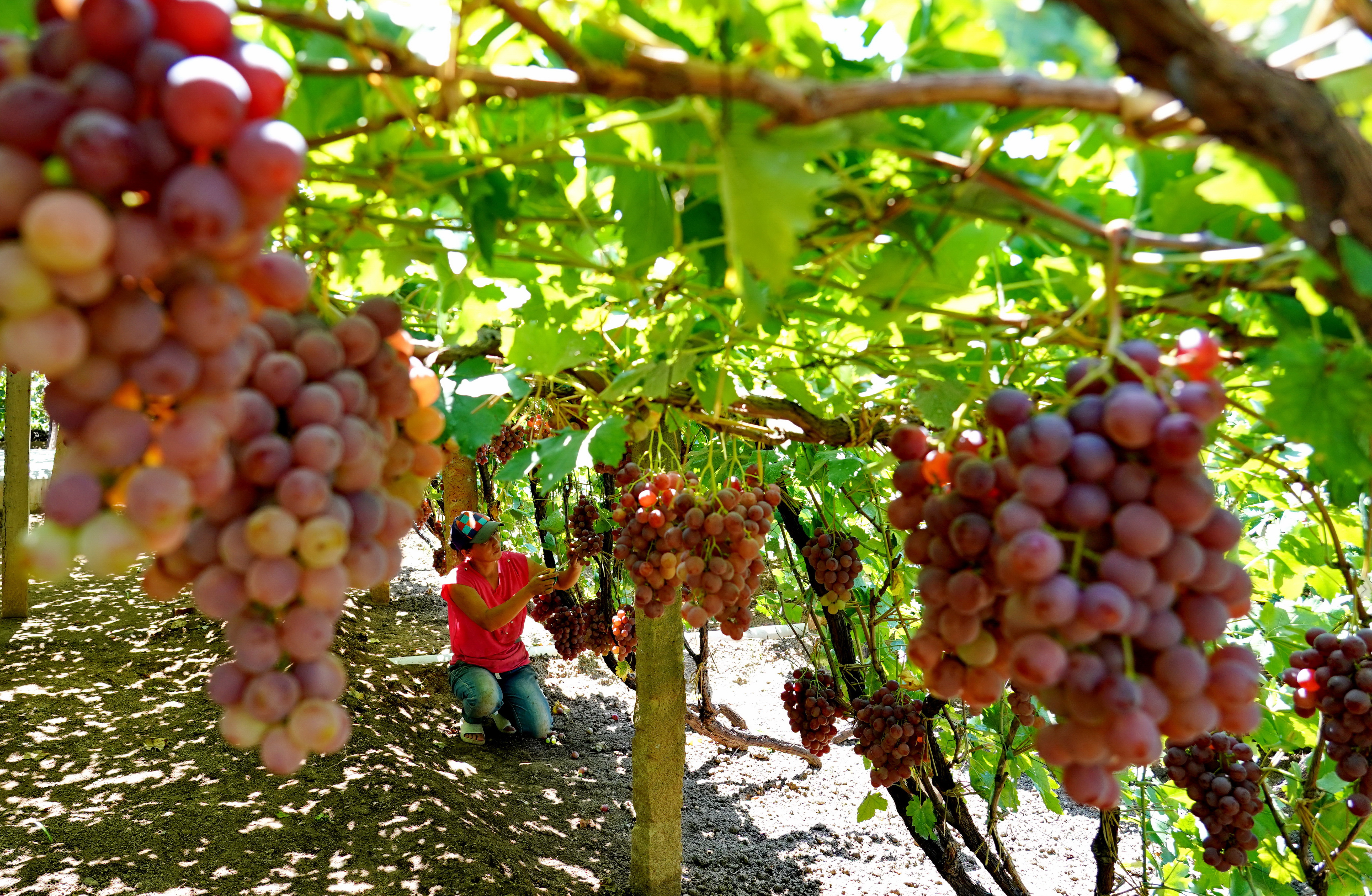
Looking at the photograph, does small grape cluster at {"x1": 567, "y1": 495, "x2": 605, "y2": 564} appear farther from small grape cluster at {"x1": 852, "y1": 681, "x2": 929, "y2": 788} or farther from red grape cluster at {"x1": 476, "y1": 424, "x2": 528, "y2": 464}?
small grape cluster at {"x1": 852, "y1": 681, "x2": 929, "y2": 788}

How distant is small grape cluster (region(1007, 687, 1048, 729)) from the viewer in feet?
9.08

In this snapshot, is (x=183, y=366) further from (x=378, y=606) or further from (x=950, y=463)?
A: (x=378, y=606)

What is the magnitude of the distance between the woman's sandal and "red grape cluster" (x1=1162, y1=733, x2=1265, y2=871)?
14.5 ft

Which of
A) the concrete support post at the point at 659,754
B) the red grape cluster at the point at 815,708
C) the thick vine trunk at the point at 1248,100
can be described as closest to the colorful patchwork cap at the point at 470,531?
the concrete support post at the point at 659,754

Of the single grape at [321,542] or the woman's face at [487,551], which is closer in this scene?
the single grape at [321,542]

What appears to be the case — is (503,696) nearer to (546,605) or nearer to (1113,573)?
(546,605)

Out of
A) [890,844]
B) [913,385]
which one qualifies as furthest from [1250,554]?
[890,844]

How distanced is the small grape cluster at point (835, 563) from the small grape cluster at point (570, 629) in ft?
7.66

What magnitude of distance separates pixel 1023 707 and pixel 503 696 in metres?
4.09

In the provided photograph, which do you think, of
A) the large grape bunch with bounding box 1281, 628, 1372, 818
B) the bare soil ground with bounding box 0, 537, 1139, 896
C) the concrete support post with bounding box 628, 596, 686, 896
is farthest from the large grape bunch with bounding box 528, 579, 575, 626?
the large grape bunch with bounding box 1281, 628, 1372, 818

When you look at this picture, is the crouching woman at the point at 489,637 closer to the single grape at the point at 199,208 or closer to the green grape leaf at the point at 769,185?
the green grape leaf at the point at 769,185

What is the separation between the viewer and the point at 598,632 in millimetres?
5082

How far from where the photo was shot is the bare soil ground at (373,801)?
11.4 ft

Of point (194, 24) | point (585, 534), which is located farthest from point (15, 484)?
point (194, 24)
